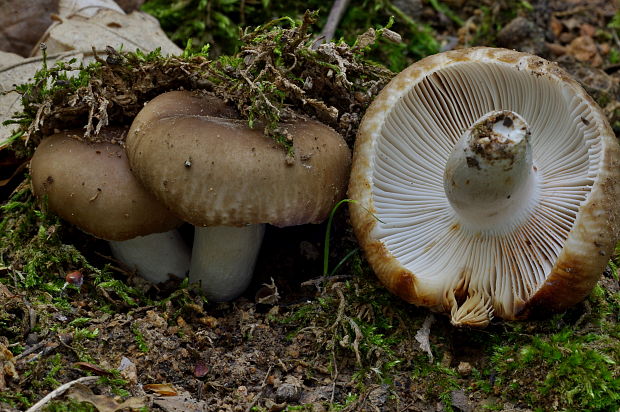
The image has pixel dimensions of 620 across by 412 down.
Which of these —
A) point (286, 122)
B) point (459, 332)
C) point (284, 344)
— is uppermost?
point (286, 122)

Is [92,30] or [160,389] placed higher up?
[92,30]

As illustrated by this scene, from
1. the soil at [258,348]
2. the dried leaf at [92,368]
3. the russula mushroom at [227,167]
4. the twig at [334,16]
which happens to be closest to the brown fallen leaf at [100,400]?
the soil at [258,348]

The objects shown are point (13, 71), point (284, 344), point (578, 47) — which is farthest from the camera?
point (578, 47)

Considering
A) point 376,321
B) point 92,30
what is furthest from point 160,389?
point 92,30

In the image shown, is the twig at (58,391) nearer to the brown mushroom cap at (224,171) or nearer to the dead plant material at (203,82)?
the brown mushroom cap at (224,171)

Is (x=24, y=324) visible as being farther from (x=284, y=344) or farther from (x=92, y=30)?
(x=92, y=30)
